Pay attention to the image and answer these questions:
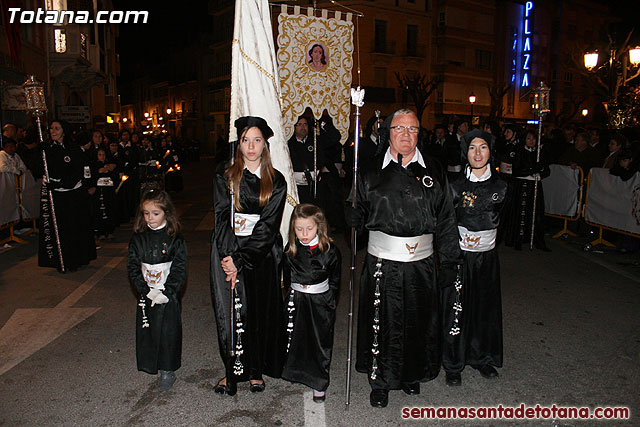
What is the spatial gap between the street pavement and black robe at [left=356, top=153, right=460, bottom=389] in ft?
1.19

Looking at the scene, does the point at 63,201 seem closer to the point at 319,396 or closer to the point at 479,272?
the point at 319,396

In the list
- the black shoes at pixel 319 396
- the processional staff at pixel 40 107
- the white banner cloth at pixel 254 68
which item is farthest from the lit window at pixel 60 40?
the black shoes at pixel 319 396

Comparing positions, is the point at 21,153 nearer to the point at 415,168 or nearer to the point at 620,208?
the point at 415,168

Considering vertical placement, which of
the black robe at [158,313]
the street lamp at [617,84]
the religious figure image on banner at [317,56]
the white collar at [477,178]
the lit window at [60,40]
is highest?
the lit window at [60,40]

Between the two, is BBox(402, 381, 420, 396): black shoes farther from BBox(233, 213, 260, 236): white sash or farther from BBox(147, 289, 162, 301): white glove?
BBox(147, 289, 162, 301): white glove

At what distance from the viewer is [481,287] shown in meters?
4.30

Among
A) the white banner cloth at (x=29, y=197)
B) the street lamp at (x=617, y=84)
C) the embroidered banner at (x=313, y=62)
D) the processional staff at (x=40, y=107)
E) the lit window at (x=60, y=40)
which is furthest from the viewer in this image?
the lit window at (x=60, y=40)

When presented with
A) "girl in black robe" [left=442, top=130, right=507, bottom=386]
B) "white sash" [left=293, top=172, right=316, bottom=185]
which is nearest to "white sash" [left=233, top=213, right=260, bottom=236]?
"girl in black robe" [left=442, top=130, right=507, bottom=386]

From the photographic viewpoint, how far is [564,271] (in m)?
7.55

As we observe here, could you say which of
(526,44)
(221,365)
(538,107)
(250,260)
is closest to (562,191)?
(538,107)

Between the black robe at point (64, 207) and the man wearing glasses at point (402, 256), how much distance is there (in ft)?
17.4

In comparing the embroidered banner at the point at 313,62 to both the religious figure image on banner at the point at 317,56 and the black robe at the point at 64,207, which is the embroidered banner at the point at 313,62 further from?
the black robe at the point at 64,207

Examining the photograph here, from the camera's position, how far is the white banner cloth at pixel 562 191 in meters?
9.93

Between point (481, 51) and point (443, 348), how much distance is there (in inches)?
1637
